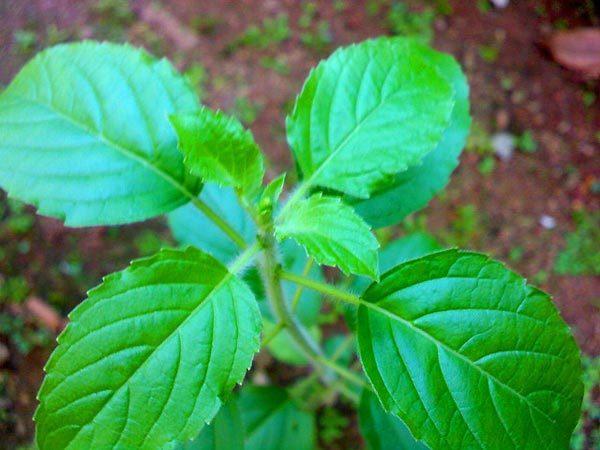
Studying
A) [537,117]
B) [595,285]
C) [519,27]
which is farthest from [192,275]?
[519,27]

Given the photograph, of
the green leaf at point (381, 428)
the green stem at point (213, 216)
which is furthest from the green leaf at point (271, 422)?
the green stem at point (213, 216)

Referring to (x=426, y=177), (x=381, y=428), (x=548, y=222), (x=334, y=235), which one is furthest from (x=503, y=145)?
(x=334, y=235)

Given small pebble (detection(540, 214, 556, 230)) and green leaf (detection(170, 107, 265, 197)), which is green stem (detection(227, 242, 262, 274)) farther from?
small pebble (detection(540, 214, 556, 230))

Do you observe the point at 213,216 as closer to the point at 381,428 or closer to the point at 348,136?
the point at 348,136

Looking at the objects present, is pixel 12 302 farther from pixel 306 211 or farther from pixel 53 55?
pixel 306 211

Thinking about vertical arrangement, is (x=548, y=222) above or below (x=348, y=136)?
below

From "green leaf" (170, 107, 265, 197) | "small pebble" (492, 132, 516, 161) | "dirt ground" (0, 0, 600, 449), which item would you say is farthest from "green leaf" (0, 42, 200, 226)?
"small pebble" (492, 132, 516, 161)
